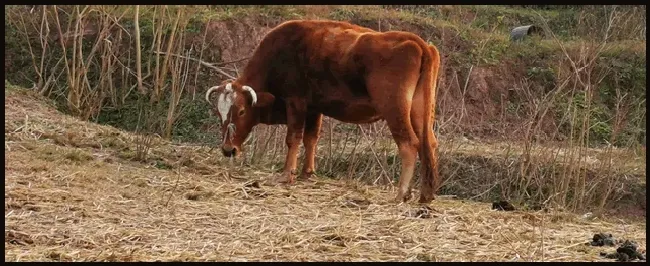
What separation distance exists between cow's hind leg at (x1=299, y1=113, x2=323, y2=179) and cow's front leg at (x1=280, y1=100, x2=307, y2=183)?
0.28 metres

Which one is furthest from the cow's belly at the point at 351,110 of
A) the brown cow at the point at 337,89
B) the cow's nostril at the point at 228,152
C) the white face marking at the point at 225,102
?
the cow's nostril at the point at 228,152

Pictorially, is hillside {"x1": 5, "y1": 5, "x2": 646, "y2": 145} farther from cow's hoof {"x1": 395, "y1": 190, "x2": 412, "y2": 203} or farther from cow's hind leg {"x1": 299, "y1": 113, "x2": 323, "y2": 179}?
cow's hoof {"x1": 395, "y1": 190, "x2": 412, "y2": 203}

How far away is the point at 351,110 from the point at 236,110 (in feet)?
4.08

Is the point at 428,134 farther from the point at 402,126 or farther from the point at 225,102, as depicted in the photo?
the point at 225,102

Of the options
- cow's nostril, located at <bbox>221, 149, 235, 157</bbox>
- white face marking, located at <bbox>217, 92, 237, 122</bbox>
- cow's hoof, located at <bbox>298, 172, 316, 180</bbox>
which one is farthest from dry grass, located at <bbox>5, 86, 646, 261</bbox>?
white face marking, located at <bbox>217, 92, 237, 122</bbox>

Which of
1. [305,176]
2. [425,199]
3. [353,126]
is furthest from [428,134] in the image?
[353,126]

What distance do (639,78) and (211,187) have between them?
13.9 meters

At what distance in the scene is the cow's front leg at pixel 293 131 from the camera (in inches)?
Result: 413

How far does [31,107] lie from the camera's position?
13930 mm

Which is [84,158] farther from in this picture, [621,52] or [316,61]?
[621,52]

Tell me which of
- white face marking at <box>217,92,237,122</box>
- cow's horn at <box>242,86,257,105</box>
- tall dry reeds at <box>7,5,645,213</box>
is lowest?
tall dry reeds at <box>7,5,645,213</box>

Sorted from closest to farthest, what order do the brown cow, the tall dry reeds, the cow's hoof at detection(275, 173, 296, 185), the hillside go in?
the brown cow < the cow's hoof at detection(275, 173, 296, 185) < the tall dry reeds < the hillside

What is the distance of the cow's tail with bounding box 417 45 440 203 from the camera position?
9.24 m

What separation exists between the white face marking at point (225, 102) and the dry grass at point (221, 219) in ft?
2.06
